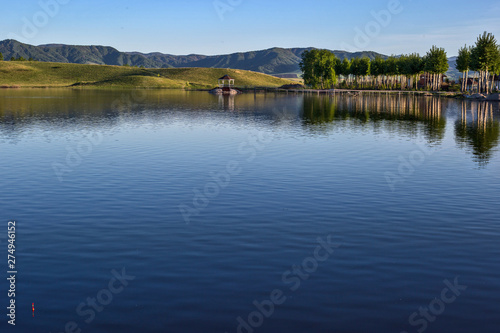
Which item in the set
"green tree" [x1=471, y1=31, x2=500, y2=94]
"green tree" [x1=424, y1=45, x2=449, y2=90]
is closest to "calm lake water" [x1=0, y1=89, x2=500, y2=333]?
"green tree" [x1=471, y1=31, x2=500, y2=94]

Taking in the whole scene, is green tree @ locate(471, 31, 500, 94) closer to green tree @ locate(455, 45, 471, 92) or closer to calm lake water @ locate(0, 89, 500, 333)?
green tree @ locate(455, 45, 471, 92)

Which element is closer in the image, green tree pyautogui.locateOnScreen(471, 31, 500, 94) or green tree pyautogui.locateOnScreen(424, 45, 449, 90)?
green tree pyautogui.locateOnScreen(471, 31, 500, 94)

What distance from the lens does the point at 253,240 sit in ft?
64.1

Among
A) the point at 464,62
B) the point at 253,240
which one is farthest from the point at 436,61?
the point at 253,240

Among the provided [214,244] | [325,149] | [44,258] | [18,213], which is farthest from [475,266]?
[325,149]

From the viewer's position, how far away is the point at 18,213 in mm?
23281

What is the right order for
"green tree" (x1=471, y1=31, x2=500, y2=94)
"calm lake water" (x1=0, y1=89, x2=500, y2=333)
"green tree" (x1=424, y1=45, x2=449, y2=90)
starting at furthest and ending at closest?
"green tree" (x1=424, y1=45, x2=449, y2=90), "green tree" (x1=471, y1=31, x2=500, y2=94), "calm lake water" (x1=0, y1=89, x2=500, y2=333)

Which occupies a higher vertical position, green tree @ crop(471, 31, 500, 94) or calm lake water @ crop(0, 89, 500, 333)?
green tree @ crop(471, 31, 500, 94)

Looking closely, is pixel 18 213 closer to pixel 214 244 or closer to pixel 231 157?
pixel 214 244

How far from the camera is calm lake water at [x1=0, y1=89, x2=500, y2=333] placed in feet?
44.4

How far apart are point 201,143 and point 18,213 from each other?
28.4 meters

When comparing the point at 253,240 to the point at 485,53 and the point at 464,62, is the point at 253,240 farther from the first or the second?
the point at 464,62

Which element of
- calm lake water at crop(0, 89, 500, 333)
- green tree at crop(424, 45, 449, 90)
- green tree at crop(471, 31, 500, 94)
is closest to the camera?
calm lake water at crop(0, 89, 500, 333)

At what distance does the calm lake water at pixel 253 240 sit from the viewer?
13547mm
